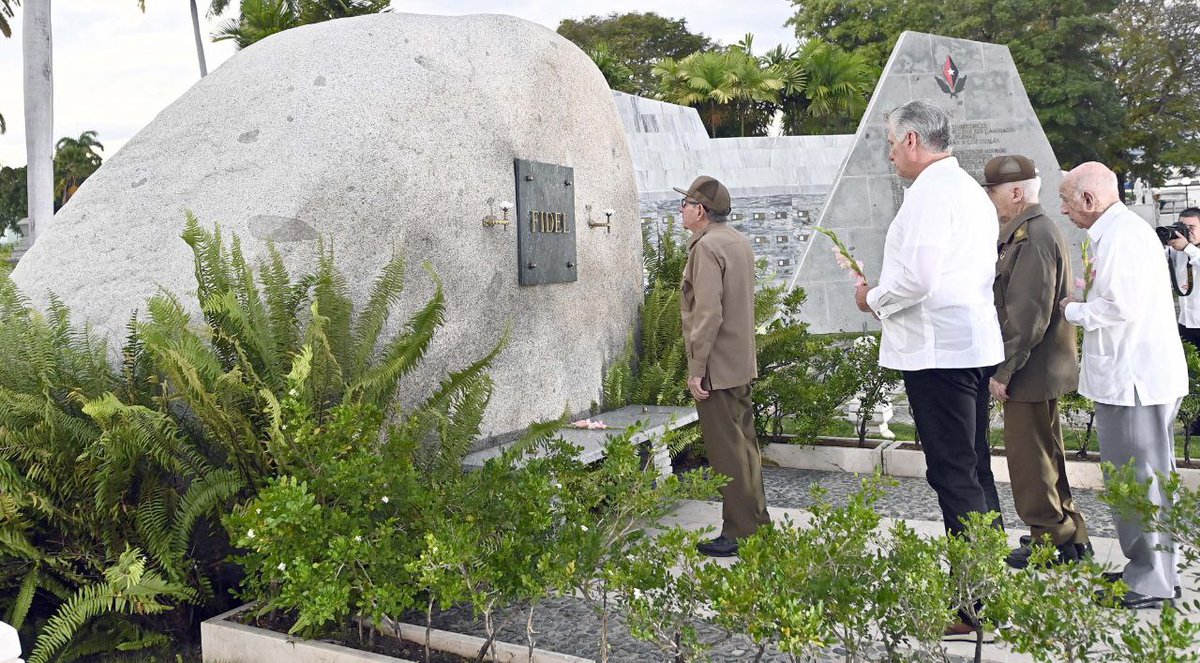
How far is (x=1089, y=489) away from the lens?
250 inches

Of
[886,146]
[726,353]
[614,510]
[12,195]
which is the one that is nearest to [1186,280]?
[886,146]

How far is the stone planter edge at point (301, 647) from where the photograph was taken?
3352 millimetres

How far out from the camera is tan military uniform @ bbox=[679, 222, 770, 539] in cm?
489

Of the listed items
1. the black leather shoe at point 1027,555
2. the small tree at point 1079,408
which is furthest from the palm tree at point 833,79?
the black leather shoe at point 1027,555

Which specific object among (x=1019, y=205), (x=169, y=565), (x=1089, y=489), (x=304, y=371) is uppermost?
(x=1019, y=205)

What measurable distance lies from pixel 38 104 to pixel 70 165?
127ft

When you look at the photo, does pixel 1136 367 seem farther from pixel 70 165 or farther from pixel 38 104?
pixel 70 165

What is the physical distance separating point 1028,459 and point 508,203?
305cm

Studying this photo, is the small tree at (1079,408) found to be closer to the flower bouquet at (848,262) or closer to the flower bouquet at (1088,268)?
the flower bouquet at (1088,268)

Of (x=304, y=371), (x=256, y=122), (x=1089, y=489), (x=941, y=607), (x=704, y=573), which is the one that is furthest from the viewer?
(x=1089, y=489)

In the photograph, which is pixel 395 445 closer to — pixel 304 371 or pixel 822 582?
pixel 304 371

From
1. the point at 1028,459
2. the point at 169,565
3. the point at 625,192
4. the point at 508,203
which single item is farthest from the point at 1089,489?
the point at 169,565

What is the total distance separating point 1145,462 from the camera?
13.4 ft

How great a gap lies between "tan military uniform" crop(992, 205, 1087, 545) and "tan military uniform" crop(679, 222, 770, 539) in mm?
1223
